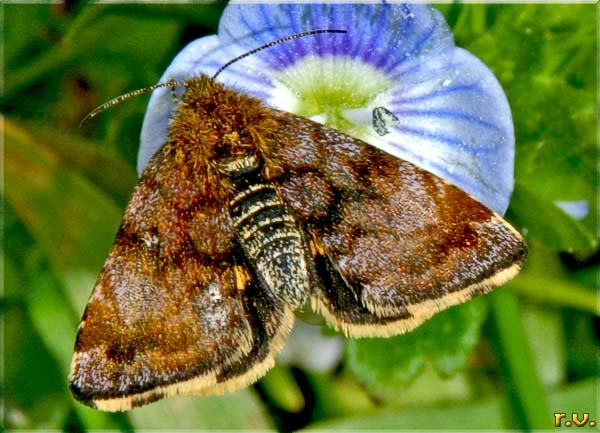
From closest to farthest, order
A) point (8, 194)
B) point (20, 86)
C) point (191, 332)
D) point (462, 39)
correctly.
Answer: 1. point (191, 332)
2. point (462, 39)
3. point (8, 194)
4. point (20, 86)

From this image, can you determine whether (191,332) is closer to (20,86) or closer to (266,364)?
(266,364)

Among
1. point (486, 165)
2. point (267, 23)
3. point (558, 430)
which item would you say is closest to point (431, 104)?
point (486, 165)

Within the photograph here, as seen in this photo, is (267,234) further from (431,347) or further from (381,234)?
(431,347)

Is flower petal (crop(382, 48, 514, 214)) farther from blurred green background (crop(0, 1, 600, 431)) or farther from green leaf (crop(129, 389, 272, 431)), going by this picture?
green leaf (crop(129, 389, 272, 431))

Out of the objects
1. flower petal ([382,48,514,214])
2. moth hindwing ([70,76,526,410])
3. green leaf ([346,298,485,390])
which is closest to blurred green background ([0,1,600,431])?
green leaf ([346,298,485,390])

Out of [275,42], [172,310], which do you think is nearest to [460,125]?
[275,42]
